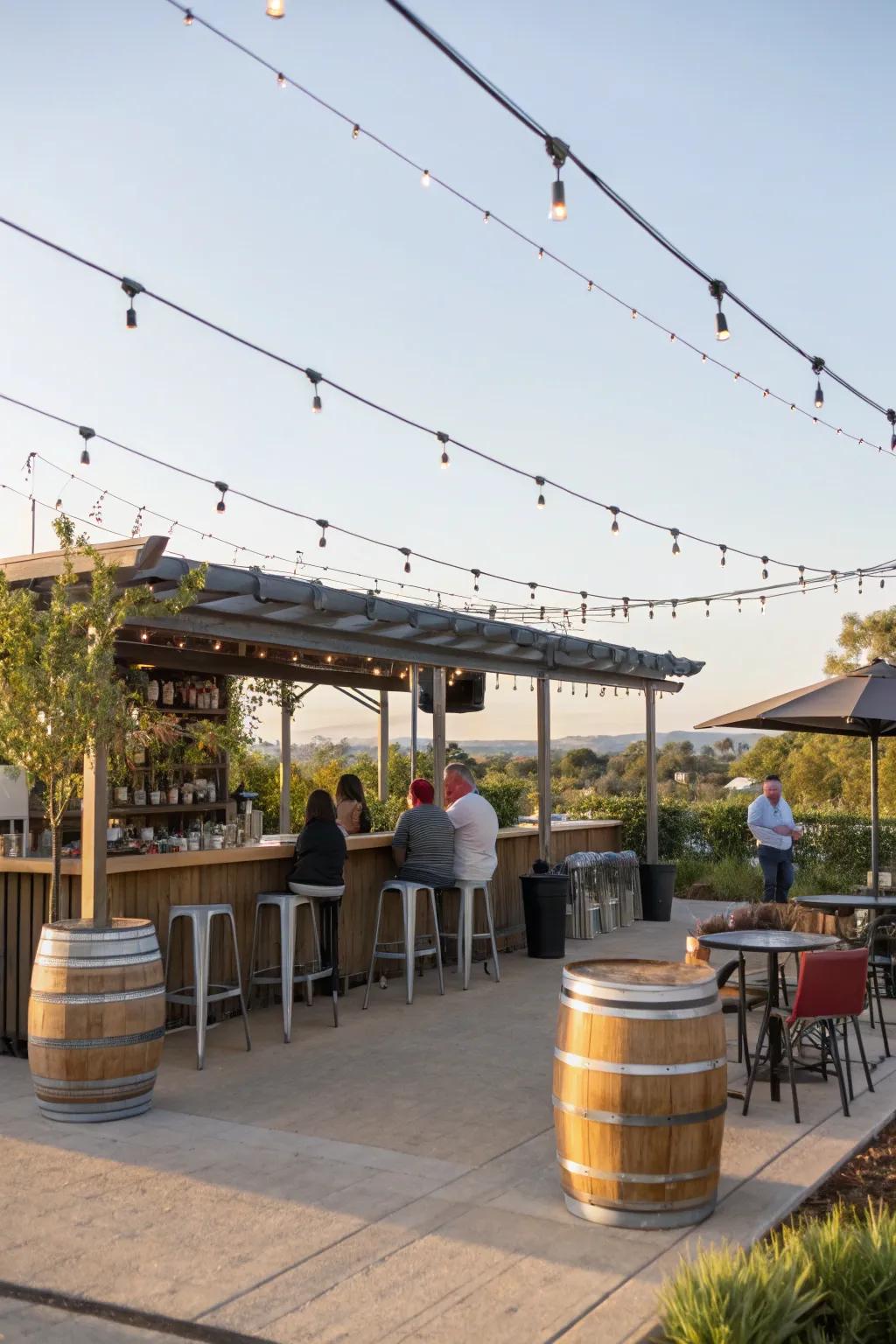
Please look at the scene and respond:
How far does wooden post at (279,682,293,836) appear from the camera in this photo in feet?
44.0

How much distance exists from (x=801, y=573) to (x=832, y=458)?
1410 millimetres

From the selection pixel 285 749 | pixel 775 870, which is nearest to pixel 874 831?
pixel 775 870

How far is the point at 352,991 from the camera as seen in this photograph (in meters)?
8.46

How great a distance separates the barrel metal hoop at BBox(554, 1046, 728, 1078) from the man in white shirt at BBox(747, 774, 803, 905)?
279 inches

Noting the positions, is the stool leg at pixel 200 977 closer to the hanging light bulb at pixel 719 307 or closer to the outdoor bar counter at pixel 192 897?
the outdoor bar counter at pixel 192 897

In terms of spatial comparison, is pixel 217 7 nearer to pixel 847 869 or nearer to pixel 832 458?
pixel 832 458

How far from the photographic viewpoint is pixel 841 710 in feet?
26.5

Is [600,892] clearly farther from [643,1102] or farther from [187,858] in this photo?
[643,1102]

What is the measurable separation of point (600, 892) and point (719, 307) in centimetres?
667

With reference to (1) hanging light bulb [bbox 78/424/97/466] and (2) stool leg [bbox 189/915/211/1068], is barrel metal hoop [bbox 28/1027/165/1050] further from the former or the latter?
(1) hanging light bulb [bbox 78/424/97/466]

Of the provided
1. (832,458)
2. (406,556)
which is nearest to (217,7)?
(406,556)

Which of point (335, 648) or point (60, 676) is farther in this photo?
point (335, 648)

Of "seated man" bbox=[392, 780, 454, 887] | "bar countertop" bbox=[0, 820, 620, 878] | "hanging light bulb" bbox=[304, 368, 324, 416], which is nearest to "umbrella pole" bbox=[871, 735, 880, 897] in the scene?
"seated man" bbox=[392, 780, 454, 887]

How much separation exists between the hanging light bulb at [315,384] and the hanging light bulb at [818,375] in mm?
3179
